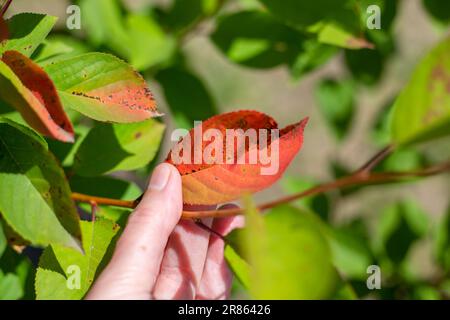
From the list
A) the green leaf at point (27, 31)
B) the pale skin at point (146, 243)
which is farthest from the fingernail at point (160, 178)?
the green leaf at point (27, 31)

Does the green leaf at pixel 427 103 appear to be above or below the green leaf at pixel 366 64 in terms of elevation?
below

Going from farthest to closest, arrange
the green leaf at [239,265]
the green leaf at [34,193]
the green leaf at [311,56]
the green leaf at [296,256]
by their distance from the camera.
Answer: the green leaf at [311,56]
the green leaf at [239,265]
the green leaf at [34,193]
the green leaf at [296,256]

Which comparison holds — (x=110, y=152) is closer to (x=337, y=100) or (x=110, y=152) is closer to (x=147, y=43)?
(x=147, y=43)

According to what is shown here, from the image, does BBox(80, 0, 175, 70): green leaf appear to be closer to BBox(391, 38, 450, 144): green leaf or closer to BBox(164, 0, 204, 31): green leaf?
BBox(164, 0, 204, 31): green leaf

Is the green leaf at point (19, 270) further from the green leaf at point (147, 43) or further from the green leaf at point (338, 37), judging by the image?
the green leaf at point (338, 37)

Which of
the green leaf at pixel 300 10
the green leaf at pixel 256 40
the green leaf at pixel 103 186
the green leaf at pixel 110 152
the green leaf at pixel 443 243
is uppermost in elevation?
the green leaf at pixel 256 40

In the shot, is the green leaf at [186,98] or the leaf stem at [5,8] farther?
the green leaf at [186,98]

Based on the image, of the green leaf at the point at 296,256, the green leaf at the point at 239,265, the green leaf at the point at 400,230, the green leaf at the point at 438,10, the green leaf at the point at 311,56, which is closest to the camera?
the green leaf at the point at 296,256
